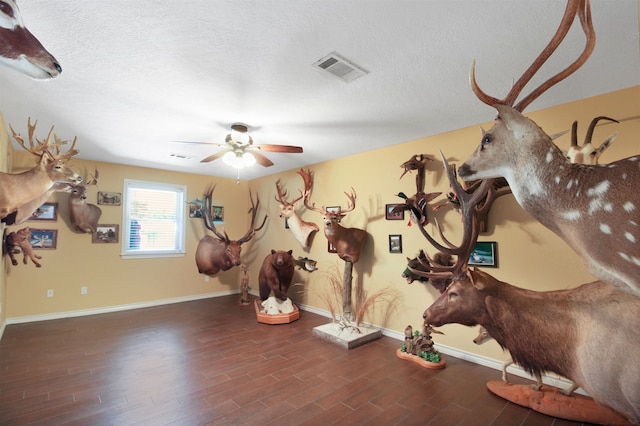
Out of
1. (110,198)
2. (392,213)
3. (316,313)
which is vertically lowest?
(316,313)

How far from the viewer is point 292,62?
215 centimetres

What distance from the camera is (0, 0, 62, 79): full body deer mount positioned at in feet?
4.19

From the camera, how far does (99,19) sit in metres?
1.73

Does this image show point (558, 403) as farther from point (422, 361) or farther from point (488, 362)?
point (422, 361)

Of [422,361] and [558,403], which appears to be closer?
[558,403]

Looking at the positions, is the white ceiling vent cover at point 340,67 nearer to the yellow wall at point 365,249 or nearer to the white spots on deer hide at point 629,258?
the yellow wall at point 365,249

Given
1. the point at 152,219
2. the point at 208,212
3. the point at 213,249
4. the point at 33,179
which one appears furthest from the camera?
the point at 208,212

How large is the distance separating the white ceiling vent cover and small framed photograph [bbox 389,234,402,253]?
87.3 inches

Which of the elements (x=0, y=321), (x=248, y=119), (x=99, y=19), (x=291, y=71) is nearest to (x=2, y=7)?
(x=99, y=19)

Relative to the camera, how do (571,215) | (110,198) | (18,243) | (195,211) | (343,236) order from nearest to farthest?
1. (571,215)
2. (18,243)
3. (343,236)
4. (110,198)
5. (195,211)

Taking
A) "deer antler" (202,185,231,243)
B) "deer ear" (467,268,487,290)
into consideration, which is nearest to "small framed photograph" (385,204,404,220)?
"deer ear" (467,268,487,290)

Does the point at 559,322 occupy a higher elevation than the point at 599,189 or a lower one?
lower

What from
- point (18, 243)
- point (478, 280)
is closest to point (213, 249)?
point (18, 243)

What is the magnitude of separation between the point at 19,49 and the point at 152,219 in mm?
4870
